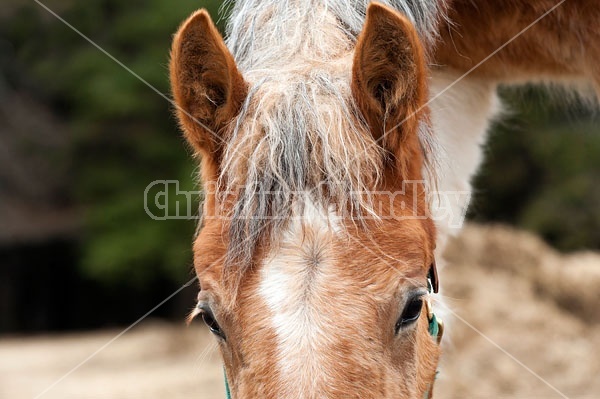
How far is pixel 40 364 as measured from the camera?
30.0 ft

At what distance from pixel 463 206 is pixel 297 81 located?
4.54ft

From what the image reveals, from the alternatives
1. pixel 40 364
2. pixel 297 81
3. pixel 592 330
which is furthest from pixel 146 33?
pixel 297 81

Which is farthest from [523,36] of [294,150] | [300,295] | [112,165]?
[112,165]

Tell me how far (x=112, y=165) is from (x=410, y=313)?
10997 millimetres

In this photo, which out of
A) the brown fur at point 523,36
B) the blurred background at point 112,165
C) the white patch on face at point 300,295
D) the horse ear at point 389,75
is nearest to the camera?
the white patch on face at point 300,295

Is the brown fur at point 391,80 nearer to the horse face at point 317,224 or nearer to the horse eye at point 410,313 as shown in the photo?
the horse face at point 317,224

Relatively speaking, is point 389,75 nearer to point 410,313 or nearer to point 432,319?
point 410,313

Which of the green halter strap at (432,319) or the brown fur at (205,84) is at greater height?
the brown fur at (205,84)

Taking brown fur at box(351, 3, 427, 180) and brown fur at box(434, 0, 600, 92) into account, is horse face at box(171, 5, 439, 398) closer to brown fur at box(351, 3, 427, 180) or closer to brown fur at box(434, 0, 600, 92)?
→ brown fur at box(351, 3, 427, 180)

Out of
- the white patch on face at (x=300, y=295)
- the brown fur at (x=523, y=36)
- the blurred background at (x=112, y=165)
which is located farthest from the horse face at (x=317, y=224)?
the blurred background at (x=112, y=165)

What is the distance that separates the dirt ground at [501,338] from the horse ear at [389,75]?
8.53 feet

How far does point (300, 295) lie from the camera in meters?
1.71

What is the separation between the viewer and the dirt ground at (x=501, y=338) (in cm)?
549

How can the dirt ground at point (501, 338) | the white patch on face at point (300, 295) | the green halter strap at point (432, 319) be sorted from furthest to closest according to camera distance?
1. the dirt ground at point (501, 338)
2. the green halter strap at point (432, 319)
3. the white patch on face at point (300, 295)
